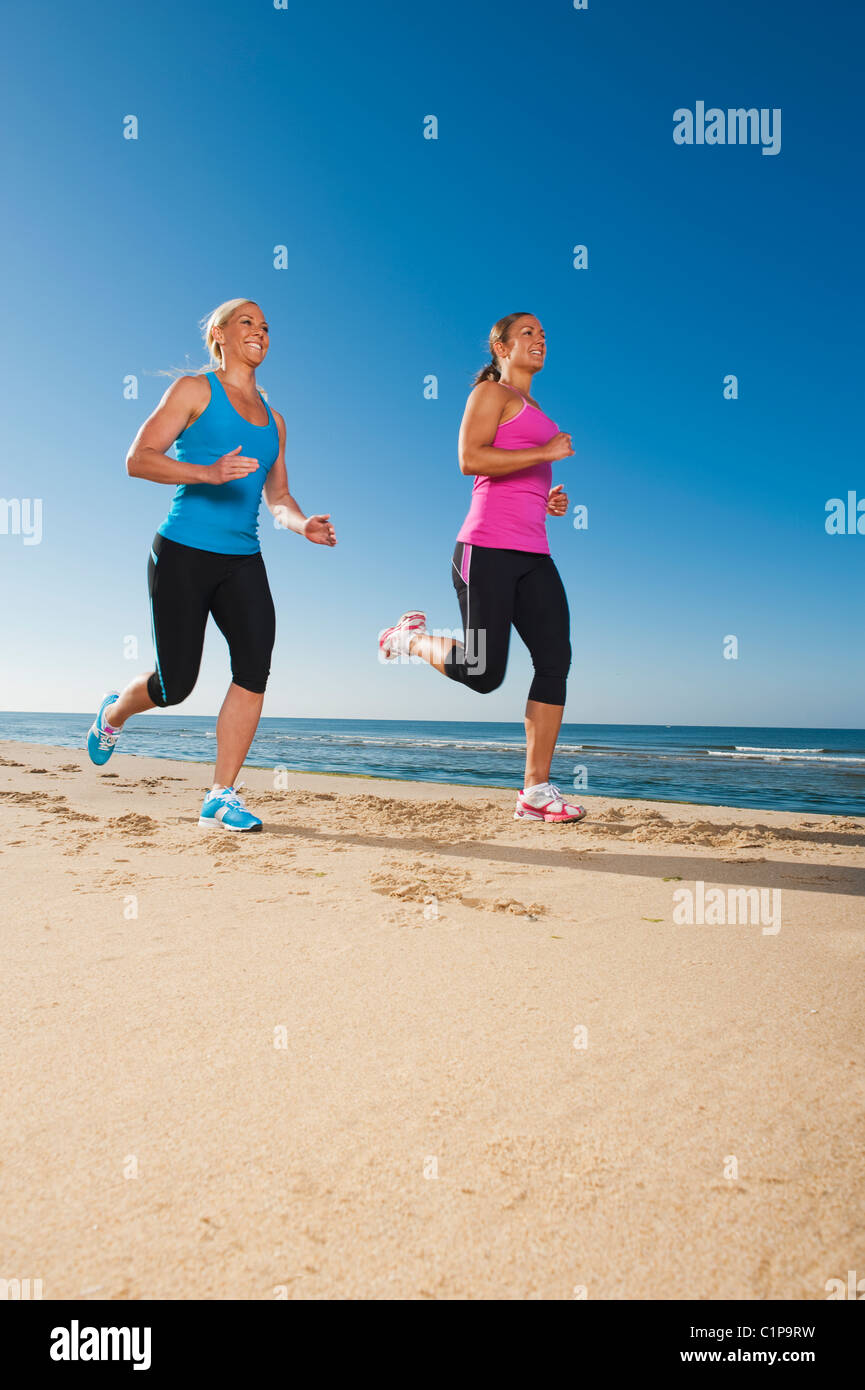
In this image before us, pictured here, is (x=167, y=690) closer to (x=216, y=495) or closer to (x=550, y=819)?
(x=216, y=495)

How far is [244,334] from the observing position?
375cm

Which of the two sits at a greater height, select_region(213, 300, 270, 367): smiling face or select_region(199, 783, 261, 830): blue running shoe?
select_region(213, 300, 270, 367): smiling face

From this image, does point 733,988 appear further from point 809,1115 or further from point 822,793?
point 822,793

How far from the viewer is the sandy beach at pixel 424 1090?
0.80 metres

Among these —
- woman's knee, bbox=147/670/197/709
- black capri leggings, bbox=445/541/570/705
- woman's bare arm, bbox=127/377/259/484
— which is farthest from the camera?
black capri leggings, bbox=445/541/570/705

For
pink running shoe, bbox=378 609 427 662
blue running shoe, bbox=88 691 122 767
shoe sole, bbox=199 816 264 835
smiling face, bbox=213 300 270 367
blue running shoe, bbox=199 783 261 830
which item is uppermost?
smiling face, bbox=213 300 270 367

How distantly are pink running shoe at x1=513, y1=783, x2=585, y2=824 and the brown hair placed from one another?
2.30m

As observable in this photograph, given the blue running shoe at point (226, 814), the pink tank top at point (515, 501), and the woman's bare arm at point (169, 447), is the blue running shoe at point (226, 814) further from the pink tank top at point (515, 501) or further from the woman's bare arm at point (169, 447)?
the pink tank top at point (515, 501)

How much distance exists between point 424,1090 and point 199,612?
9.78ft

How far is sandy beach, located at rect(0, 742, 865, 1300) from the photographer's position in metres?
0.80

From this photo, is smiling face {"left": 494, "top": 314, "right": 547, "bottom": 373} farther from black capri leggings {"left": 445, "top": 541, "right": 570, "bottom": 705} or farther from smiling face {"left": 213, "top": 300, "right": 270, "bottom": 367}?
smiling face {"left": 213, "top": 300, "right": 270, "bottom": 367}

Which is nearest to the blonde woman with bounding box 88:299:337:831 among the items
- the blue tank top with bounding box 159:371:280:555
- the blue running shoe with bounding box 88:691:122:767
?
the blue tank top with bounding box 159:371:280:555
